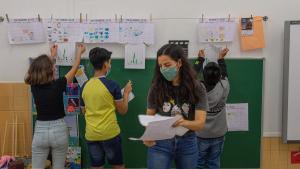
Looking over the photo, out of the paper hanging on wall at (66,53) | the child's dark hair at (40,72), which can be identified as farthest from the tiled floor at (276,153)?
the child's dark hair at (40,72)

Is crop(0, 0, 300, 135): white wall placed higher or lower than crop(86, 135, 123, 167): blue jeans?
higher

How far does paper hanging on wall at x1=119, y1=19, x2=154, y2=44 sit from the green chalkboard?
0.66 feet

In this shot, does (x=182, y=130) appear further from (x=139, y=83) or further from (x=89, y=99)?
(x=139, y=83)

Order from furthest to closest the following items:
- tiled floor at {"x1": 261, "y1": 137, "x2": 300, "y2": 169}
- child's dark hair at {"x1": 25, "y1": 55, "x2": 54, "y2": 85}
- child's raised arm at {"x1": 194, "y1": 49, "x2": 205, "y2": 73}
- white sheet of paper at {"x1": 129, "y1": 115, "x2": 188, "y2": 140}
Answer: tiled floor at {"x1": 261, "y1": 137, "x2": 300, "y2": 169}, child's raised arm at {"x1": 194, "y1": 49, "x2": 205, "y2": 73}, child's dark hair at {"x1": 25, "y1": 55, "x2": 54, "y2": 85}, white sheet of paper at {"x1": 129, "y1": 115, "x2": 188, "y2": 140}

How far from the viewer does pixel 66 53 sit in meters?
3.55

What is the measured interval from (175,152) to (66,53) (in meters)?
1.63

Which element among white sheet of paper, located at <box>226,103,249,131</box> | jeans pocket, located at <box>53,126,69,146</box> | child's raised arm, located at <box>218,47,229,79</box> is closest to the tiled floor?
white sheet of paper, located at <box>226,103,249,131</box>

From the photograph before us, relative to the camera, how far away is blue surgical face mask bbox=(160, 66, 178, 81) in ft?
7.77

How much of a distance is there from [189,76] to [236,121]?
1421 millimetres

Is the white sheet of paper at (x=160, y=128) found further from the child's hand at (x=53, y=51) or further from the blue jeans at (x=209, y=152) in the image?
the child's hand at (x=53, y=51)

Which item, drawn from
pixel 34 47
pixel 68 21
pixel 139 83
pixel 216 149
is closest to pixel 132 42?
pixel 139 83

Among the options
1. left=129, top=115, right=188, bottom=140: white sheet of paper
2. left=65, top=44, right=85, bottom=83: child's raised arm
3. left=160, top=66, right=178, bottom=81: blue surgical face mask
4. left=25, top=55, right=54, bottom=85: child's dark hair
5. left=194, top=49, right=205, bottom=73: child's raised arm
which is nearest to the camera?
left=129, top=115, right=188, bottom=140: white sheet of paper

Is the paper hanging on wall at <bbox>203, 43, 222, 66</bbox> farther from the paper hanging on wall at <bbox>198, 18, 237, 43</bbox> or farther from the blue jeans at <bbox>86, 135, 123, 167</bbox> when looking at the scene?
the blue jeans at <bbox>86, 135, 123, 167</bbox>

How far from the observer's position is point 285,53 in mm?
3553
